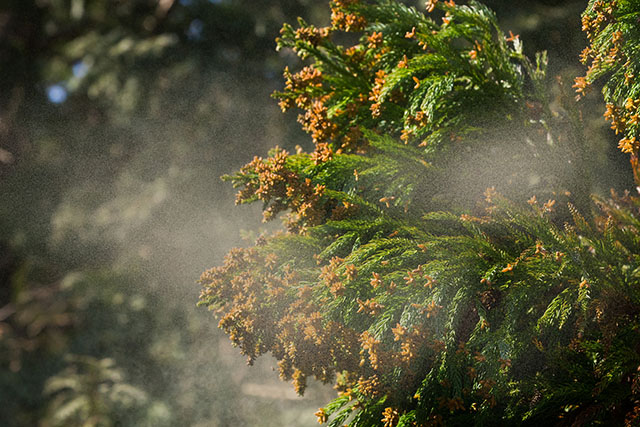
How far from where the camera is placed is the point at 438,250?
0.71 m

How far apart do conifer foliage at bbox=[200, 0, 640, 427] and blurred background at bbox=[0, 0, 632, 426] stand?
1.71m

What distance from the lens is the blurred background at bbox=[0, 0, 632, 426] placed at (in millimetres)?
2715

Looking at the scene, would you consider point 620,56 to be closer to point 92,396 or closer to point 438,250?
point 438,250

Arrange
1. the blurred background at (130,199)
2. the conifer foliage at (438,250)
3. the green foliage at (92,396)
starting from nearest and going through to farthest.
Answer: the conifer foliage at (438,250) → the blurred background at (130,199) → the green foliage at (92,396)

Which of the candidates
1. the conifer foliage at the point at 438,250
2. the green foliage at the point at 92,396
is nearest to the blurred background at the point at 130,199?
the green foliage at the point at 92,396

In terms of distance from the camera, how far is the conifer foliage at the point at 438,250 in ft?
2.11

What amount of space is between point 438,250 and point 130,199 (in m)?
2.73

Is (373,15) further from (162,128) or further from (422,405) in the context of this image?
(162,128)

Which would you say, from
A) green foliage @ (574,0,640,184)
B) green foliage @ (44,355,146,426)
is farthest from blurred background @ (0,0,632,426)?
green foliage @ (574,0,640,184)

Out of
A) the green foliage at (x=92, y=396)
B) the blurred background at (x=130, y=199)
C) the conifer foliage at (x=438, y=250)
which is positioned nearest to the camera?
the conifer foliage at (x=438, y=250)

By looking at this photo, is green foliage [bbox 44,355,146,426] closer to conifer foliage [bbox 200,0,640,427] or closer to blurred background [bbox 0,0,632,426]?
blurred background [bbox 0,0,632,426]

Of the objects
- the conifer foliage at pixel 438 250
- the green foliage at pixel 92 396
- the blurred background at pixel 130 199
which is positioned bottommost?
the conifer foliage at pixel 438 250

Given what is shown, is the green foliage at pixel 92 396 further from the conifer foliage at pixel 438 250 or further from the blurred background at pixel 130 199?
the conifer foliage at pixel 438 250

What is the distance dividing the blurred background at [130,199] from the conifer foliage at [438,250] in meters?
1.71
